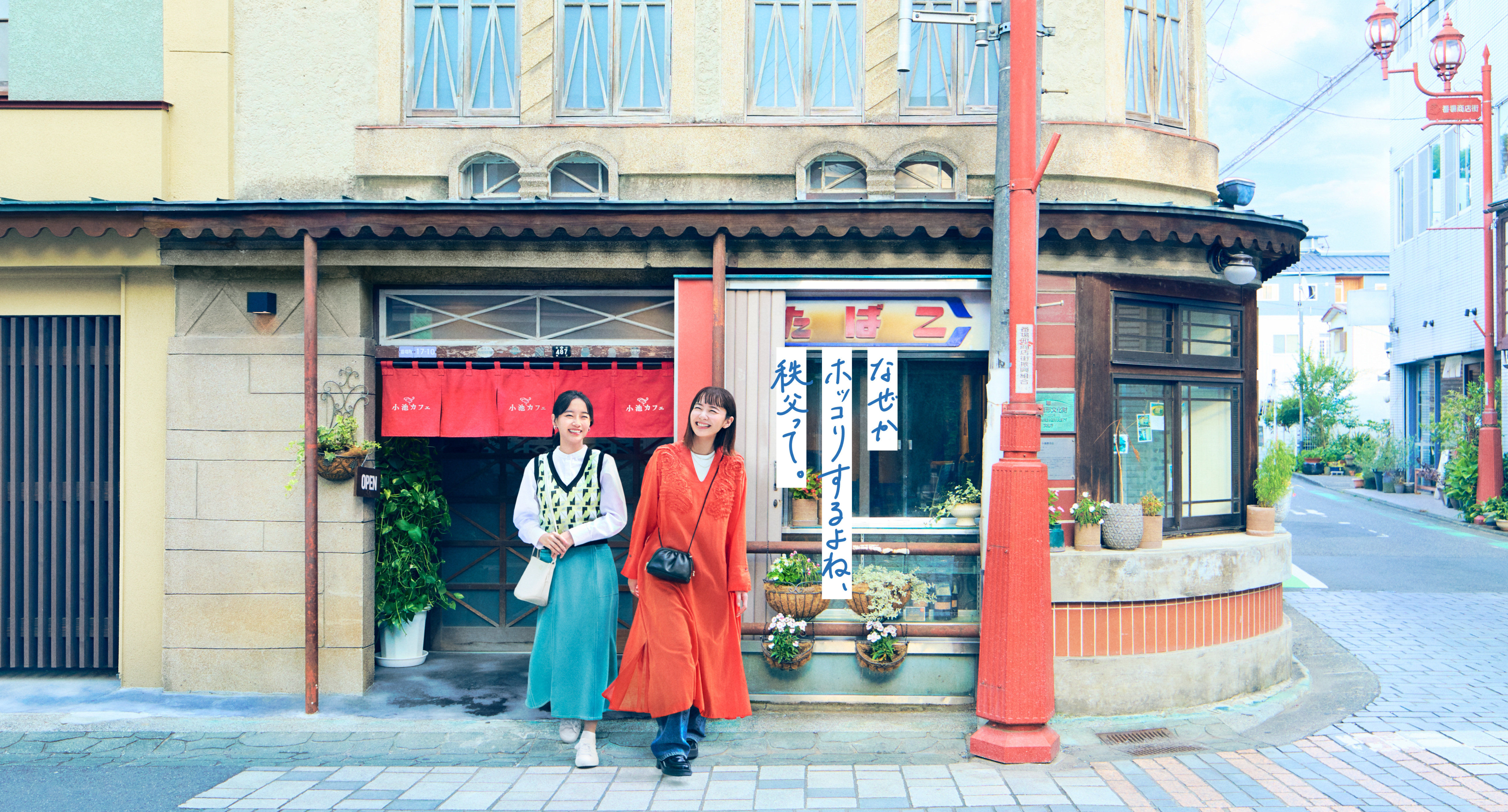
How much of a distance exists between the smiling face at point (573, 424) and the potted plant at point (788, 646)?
1976 millimetres

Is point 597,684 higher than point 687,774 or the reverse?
higher

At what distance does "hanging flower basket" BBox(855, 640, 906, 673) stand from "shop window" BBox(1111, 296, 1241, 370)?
8.89 ft

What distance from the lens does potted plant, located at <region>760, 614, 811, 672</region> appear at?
6758mm

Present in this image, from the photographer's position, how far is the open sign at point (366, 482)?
7.04 m

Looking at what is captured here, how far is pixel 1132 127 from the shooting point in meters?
7.38

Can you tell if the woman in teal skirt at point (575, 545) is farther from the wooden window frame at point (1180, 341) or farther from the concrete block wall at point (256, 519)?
the wooden window frame at point (1180, 341)

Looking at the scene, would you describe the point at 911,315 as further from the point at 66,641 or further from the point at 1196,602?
the point at 66,641

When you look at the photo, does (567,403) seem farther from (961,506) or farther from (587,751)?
(961,506)

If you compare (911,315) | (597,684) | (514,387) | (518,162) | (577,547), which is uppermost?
(518,162)

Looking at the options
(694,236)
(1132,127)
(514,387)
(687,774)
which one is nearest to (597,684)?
(687,774)

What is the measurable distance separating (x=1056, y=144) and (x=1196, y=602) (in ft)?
11.6

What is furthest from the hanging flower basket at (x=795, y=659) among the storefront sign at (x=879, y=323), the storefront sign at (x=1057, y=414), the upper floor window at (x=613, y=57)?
the upper floor window at (x=613, y=57)

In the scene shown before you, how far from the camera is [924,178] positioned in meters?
7.54

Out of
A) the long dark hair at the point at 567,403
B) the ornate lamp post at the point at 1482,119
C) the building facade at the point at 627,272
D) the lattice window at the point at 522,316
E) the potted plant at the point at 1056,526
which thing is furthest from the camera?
the ornate lamp post at the point at 1482,119
